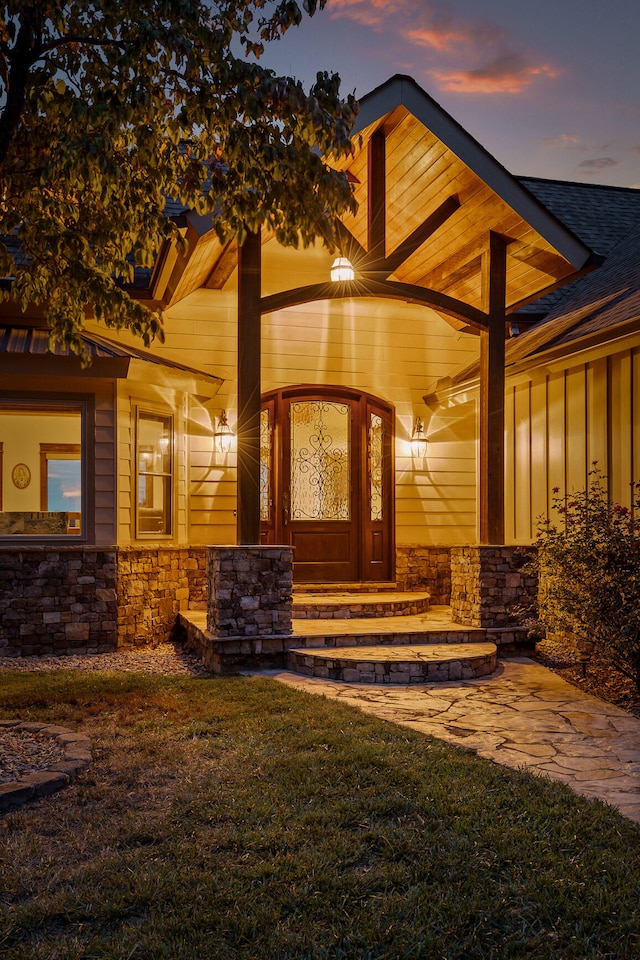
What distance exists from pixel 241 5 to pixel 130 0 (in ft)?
3.31

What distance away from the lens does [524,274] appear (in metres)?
9.57

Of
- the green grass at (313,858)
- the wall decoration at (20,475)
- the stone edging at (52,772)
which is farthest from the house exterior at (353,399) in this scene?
the green grass at (313,858)

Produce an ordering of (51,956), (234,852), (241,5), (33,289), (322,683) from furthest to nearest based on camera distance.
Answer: (322,683) → (33,289) → (241,5) → (234,852) → (51,956)

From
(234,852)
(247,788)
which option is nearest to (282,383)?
(247,788)

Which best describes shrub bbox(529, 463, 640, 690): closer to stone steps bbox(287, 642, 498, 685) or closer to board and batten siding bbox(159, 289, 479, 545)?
stone steps bbox(287, 642, 498, 685)

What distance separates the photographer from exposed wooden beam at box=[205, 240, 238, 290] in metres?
9.41

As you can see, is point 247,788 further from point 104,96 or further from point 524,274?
point 524,274

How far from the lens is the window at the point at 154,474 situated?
9.84m

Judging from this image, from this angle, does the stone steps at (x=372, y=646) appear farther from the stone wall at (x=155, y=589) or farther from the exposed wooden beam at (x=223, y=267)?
the exposed wooden beam at (x=223, y=267)

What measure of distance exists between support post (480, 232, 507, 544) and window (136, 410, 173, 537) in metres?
4.05

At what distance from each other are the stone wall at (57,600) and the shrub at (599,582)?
15.9 ft

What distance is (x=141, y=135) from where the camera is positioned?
4.71m

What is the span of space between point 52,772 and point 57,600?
4739mm

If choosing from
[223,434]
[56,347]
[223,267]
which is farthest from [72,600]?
[223,267]
